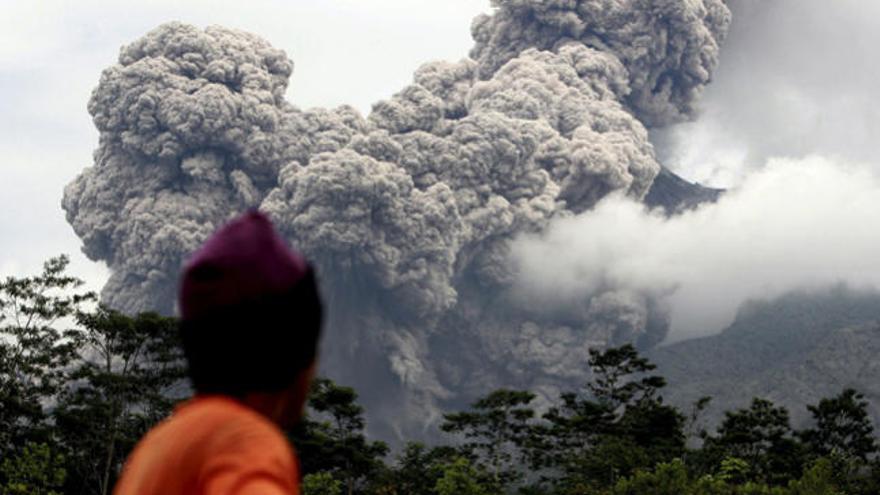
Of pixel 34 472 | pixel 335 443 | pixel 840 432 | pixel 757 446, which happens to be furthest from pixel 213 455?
pixel 840 432

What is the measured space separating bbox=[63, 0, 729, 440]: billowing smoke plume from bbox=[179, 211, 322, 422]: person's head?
99927mm

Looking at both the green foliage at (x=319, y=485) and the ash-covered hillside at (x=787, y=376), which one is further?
the ash-covered hillside at (x=787, y=376)

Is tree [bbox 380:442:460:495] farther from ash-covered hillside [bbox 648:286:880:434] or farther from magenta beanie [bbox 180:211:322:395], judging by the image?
ash-covered hillside [bbox 648:286:880:434]

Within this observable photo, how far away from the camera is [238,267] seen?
5.31 ft

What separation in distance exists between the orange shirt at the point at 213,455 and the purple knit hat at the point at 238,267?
14cm

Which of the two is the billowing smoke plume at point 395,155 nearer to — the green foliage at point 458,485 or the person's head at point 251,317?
the green foliage at point 458,485

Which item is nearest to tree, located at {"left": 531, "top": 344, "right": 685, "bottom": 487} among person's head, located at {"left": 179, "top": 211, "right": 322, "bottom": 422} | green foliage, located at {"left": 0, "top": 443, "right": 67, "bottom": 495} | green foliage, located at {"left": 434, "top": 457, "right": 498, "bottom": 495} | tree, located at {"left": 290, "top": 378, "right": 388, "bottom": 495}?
green foliage, located at {"left": 434, "top": 457, "right": 498, "bottom": 495}

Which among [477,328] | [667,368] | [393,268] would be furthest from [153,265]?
[667,368]

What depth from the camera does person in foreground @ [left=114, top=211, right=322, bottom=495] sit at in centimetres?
155

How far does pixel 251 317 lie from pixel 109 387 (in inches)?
1920

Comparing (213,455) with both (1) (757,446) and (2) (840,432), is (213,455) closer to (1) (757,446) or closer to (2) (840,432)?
(1) (757,446)

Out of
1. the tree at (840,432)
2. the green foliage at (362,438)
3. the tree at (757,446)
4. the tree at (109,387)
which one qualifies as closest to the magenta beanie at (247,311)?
the green foliage at (362,438)

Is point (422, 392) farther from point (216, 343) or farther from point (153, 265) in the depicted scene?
point (216, 343)

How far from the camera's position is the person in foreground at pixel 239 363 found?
5.07 feet
